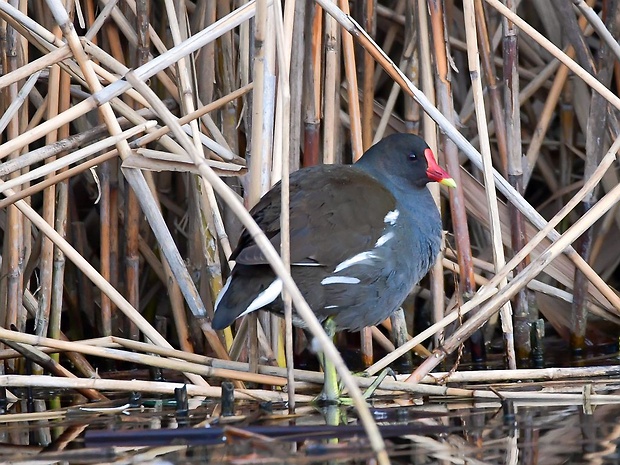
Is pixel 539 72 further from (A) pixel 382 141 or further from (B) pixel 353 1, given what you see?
(A) pixel 382 141

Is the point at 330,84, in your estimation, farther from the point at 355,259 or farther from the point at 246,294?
the point at 246,294

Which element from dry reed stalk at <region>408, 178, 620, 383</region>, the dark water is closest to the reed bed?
dry reed stalk at <region>408, 178, 620, 383</region>

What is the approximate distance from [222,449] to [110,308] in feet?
4.38

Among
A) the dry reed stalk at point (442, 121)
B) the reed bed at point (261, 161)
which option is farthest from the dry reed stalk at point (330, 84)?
the dry reed stalk at point (442, 121)

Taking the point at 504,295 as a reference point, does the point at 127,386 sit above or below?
below

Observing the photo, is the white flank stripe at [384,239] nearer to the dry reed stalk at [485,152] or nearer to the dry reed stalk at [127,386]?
the dry reed stalk at [485,152]

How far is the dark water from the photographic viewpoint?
5.96 feet

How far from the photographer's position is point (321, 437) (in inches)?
76.1

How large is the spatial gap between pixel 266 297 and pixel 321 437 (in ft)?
1.66

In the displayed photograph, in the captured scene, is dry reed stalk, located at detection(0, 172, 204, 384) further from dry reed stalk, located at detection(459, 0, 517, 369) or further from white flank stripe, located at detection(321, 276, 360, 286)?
dry reed stalk, located at detection(459, 0, 517, 369)

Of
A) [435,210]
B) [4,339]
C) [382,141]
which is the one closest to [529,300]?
[435,210]

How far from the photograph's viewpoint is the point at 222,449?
6.17ft

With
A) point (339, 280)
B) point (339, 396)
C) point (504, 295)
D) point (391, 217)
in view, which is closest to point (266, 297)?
point (339, 280)

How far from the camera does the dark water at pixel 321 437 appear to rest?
1817mm
